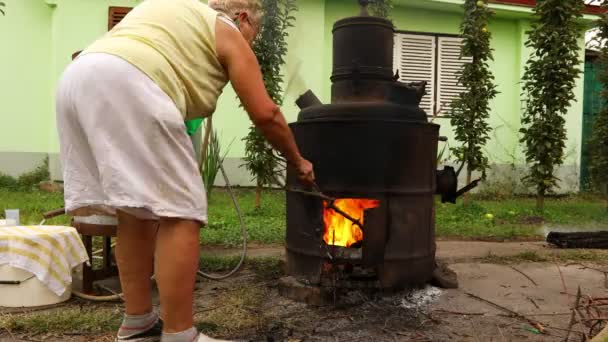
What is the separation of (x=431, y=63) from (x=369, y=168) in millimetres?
7591

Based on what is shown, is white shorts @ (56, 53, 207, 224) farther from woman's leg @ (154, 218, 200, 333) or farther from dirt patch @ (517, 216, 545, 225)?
dirt patch @ (517, 216, 545, 225)

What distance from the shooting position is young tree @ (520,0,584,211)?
7.70 meters

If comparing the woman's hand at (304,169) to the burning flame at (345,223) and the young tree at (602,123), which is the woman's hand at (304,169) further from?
the young tree at (602,123)

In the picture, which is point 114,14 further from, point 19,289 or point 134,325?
point 134,325

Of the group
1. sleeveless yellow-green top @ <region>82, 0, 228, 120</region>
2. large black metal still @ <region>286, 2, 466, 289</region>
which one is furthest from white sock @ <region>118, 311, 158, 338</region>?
large black metal still @ <region>286, 2, 466, 289</region>

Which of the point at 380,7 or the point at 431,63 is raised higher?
the point at 380,7

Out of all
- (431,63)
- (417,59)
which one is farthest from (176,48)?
(431,63)

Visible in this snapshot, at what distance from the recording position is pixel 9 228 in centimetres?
319

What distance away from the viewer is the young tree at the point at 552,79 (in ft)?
25.3

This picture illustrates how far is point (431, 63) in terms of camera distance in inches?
395

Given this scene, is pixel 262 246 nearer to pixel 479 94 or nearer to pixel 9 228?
pixel 9 228

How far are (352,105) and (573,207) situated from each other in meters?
6.81

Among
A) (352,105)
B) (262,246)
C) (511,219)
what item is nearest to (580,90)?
(511,219)

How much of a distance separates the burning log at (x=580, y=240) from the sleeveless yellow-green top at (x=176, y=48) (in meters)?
4.22
